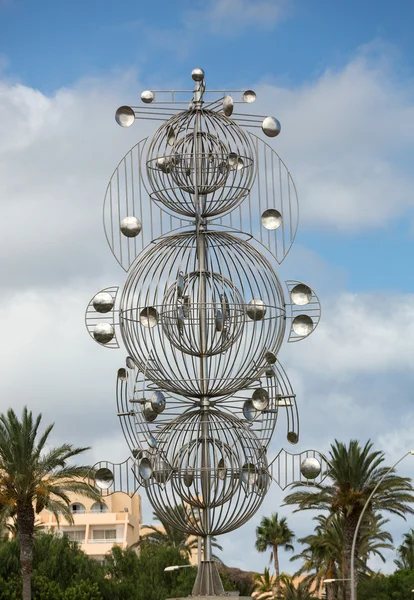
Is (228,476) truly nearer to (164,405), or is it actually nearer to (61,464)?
(164,405)

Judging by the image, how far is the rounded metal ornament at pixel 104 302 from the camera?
23.9 m

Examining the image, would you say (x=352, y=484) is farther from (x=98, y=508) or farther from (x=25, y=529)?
(x=98, y=508)

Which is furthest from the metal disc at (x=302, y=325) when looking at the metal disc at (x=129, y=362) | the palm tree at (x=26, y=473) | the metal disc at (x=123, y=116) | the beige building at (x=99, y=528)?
the beige building at (x=99, y=528)

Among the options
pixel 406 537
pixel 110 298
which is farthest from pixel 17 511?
pixel 406 537

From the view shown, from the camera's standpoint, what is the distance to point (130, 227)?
24.2 m

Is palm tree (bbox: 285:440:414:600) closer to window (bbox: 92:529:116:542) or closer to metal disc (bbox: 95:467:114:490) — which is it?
metal disc (bbox: 95:467:114:490)

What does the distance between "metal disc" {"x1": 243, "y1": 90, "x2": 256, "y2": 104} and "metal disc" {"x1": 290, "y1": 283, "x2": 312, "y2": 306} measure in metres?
3.88

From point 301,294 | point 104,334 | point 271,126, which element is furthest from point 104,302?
point 271,126

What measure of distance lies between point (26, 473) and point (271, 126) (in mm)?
19717

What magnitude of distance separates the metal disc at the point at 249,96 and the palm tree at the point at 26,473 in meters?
18.7

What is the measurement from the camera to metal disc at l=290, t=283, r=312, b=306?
950 inches

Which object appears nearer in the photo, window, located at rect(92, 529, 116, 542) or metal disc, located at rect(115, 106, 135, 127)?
metal disc, located at rect(115, 106, 135, 127)

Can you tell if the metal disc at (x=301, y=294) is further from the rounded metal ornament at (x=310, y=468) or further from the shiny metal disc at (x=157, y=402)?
the shiny metal disc at (x=157, y=402)

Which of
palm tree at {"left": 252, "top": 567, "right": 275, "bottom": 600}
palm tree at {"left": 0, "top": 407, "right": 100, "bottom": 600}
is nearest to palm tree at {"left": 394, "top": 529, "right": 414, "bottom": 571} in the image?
palm tree at {"left": 252, "top": 567, "right": 275, "bottom": 600}
